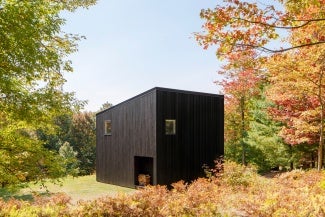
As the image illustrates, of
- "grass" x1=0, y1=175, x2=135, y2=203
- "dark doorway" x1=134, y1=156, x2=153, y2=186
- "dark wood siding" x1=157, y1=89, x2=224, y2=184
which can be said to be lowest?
"grass" x1=0, y1=175, x2=135, y2=203

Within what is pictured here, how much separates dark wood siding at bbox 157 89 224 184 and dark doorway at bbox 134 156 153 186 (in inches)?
76.0

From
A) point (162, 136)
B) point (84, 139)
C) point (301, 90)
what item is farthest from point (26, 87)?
point (84, 139)

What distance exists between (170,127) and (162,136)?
2.71 feet

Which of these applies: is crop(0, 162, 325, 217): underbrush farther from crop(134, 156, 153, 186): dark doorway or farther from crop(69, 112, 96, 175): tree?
crop(69, 112, 96, 175): tree

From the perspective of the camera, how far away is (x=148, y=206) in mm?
8320

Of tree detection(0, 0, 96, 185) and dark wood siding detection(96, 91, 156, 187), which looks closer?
tree detection(0, 0, 96, 185)

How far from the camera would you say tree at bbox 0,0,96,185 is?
770 centimetres

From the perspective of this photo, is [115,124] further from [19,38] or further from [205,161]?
[19,38]

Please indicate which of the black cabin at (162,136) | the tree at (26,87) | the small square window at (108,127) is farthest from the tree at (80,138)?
the tree at (26,87)

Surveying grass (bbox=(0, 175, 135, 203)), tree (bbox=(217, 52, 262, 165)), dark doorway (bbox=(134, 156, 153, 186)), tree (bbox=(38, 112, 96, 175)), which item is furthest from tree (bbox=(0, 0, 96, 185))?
tree (bbox=(38, 112, 96, 175))

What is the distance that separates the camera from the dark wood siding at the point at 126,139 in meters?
18.3

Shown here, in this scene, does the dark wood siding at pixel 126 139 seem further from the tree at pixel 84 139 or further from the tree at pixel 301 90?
the tree at pixel 84 139

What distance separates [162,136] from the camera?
1811 centimetres

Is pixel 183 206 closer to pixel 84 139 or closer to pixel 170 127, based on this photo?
pixel 170 127
